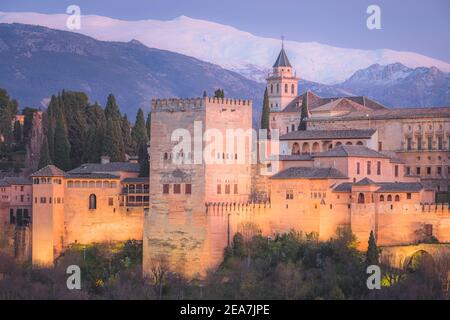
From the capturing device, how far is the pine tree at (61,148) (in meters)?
57.4

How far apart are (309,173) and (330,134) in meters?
6.26

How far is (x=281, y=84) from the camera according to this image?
70.2 metres

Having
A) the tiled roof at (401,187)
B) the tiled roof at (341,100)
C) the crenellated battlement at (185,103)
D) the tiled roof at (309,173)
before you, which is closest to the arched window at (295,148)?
the tiled roof at (341,100)

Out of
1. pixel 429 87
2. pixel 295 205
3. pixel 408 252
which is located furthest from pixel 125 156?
pixel 429 87

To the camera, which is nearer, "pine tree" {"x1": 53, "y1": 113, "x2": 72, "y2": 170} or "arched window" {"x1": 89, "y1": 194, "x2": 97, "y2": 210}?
"arched window" {"x1": 89, "y1": 194, "x2": 97, "y2": 210}

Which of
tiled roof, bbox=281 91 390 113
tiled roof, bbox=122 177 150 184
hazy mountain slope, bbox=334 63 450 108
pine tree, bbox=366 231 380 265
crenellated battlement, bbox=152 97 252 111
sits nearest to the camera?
pine tree, bbox=366 231 380 265

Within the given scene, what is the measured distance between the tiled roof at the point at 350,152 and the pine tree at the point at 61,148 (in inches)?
507

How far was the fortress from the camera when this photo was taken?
154 feet

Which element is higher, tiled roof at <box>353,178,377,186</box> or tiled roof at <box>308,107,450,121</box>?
tiled roof at <box>308,107,450,121</box>

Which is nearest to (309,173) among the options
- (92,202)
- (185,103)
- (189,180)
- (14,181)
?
(189,180)

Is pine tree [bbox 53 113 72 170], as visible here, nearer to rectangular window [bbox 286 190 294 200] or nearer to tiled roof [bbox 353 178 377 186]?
rectangular window [bbox 286 190 294 200]

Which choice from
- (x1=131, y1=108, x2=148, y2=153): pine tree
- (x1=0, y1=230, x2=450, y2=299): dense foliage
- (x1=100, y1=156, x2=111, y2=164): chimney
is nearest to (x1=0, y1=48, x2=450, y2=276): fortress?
(x1=0, y1=230, x2=450, y2=299): dense foliage

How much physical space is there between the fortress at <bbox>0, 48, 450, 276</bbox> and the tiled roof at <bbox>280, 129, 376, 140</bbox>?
0.07m
